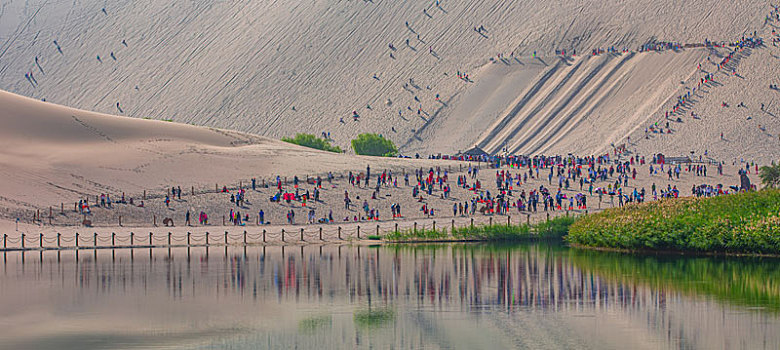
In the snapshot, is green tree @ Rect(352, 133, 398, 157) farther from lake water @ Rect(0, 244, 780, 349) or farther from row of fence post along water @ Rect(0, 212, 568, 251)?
lake water @ Rect(0, 244, 780, 349)

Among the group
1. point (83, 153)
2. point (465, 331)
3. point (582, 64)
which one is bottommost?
point (465, 331)

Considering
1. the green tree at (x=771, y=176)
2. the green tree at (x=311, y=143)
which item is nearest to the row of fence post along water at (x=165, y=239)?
the green tree at (x=771, y=176)

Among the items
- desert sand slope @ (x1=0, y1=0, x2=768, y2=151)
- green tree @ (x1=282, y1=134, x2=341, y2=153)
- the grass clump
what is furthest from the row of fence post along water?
desert sand slope @ (x1=0, y1=0, x2=768, y2=151)

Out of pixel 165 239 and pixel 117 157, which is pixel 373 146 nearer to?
pixel 117 157

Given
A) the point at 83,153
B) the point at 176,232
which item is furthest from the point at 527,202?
the point at 83,153

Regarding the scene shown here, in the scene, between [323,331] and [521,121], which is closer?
[323,331]

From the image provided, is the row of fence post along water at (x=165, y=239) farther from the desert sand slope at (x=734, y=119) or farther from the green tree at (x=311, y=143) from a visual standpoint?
the green tree at (x=311, y=143)

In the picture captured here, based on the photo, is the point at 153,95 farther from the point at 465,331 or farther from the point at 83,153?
the point at 465,331
